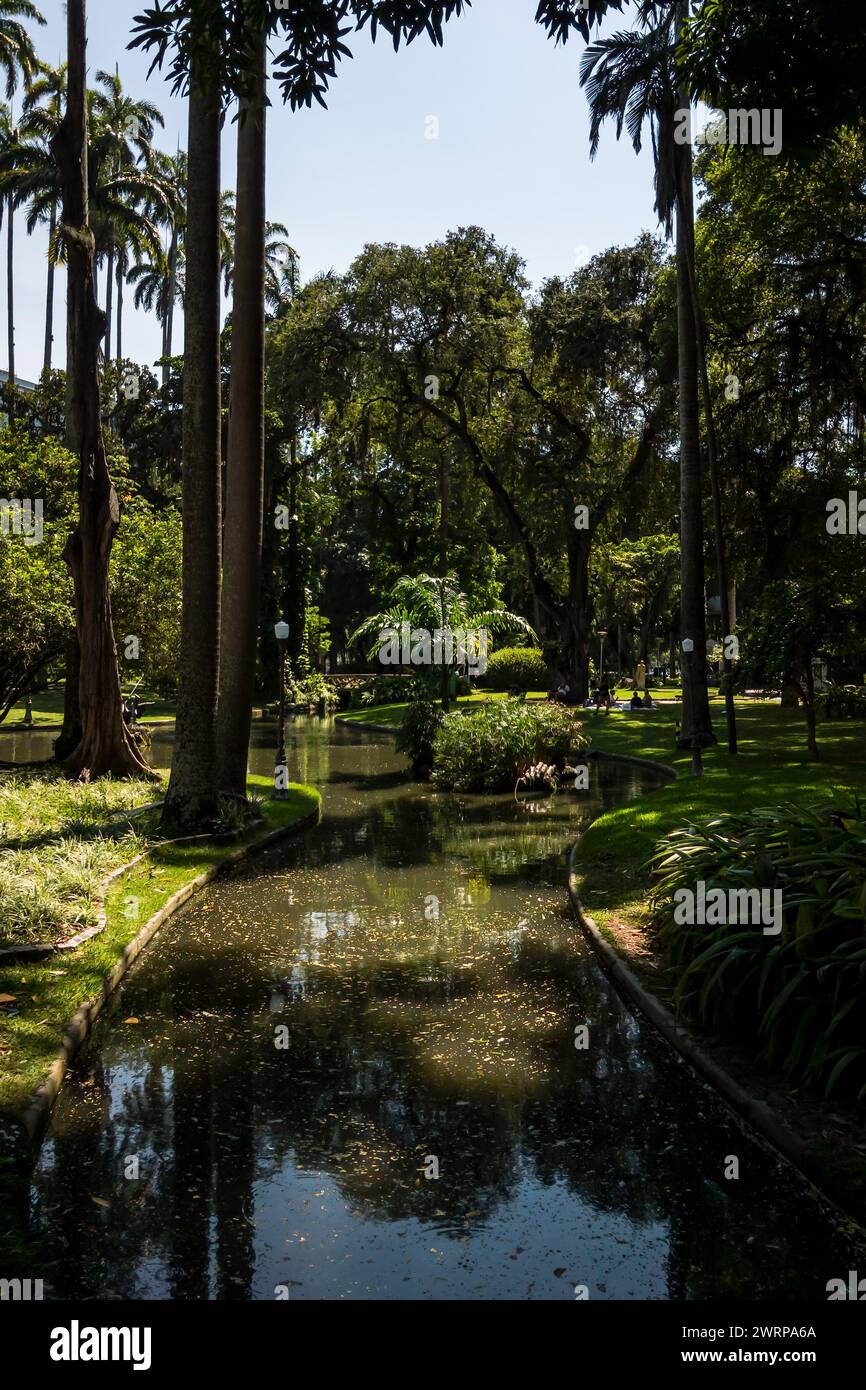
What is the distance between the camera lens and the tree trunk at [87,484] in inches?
740

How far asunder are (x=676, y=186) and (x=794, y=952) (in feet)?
70.0

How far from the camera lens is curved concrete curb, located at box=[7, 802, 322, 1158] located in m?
5.92

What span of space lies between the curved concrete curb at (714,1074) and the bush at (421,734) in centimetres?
1538

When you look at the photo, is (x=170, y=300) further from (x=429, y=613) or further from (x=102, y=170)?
(x=429, y=613)

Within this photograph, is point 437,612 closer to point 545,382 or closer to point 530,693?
point 545,382

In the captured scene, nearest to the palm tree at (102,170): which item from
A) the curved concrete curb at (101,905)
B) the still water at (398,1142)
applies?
the curved concrete curb at (101,905)

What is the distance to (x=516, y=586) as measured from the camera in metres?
67.0

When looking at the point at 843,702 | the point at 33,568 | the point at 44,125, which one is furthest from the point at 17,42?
the point at 843,702

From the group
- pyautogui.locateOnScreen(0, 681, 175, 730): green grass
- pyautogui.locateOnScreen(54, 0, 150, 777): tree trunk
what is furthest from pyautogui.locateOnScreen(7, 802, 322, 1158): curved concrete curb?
pyautogui.locateOnScreen(0, 681, 175, 730): green grass

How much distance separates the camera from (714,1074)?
6676mm

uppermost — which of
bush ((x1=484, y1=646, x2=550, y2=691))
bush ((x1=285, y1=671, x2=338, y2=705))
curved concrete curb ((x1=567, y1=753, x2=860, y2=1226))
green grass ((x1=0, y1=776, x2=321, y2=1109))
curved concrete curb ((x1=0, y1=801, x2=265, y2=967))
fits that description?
bush ((x1=484, y1=646, x2=550, y2=691))

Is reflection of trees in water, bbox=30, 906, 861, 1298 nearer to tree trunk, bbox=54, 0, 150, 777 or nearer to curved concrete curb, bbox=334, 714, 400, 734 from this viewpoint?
tree trunk, bbox=54, 0, 150, 777

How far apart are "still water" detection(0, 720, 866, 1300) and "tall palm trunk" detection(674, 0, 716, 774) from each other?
600 inches

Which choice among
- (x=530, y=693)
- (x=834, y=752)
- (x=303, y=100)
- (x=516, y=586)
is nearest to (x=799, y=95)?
(x=303, y=100)
